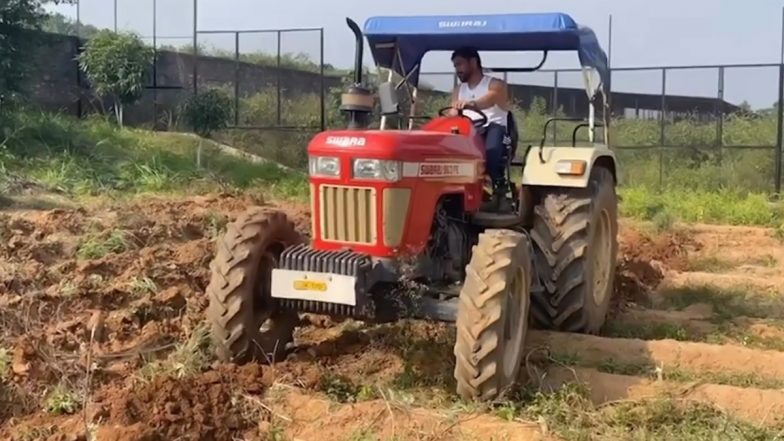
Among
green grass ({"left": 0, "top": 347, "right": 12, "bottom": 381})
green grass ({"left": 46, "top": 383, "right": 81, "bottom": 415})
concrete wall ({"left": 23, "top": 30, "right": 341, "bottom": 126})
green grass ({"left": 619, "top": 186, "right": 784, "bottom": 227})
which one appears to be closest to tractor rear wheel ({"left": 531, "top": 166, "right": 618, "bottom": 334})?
→ green grass ({"left": 46, "top": 383, "right": 81, "bottom": 415})

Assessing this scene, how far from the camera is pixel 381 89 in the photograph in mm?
7000

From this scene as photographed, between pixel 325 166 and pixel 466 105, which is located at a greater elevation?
pixel 466 105

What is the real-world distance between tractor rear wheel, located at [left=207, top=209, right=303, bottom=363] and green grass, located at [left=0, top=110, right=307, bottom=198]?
6510 mm

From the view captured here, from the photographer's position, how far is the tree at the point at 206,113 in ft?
65.3

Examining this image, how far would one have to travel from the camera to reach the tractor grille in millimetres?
5934

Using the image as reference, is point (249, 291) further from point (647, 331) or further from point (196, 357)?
point (647, 331)

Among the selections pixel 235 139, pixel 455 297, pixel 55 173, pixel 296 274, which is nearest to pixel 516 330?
pixel 455 297

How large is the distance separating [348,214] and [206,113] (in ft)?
47.4

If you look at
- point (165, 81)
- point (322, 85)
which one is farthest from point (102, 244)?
point (165, 81)

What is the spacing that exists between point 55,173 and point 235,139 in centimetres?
758

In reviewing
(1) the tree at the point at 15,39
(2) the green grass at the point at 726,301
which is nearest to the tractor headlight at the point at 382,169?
(2) the green grass at the point at 726,301

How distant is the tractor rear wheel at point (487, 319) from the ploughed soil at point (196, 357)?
7.9 inches

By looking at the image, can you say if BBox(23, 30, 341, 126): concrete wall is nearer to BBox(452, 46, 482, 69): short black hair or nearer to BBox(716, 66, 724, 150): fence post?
BBox(716, 66, 724, 150): fence post

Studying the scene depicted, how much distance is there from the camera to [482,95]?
732cm
